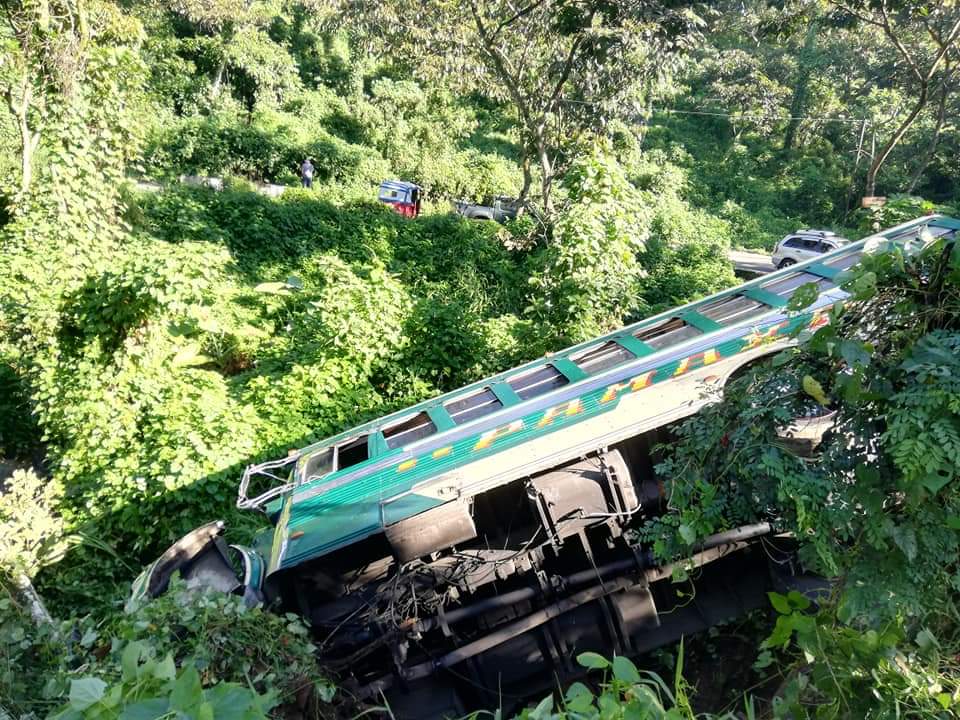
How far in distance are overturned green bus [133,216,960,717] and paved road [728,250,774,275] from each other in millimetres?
12271

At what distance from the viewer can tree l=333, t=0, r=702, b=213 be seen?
11.5m

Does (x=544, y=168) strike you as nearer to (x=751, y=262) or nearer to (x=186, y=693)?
(x=751, y=262)

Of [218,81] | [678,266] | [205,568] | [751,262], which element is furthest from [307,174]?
[205,568]

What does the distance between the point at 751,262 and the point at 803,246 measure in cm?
288

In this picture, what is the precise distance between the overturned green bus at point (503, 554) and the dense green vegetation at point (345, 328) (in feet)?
2.46

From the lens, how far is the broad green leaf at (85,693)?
1443mm

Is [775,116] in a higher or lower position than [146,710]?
lower

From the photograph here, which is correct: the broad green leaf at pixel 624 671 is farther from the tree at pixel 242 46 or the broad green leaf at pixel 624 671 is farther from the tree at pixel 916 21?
the tree at pixel 242 46

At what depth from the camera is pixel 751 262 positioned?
18.5 meters

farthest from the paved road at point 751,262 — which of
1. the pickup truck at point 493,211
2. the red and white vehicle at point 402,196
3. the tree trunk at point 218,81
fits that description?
the tree trunk at point 218,81

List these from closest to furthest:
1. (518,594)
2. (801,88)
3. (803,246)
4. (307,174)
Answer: (518,594)
(803,246)
(307,174)
(801,88)

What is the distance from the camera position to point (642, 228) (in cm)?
933

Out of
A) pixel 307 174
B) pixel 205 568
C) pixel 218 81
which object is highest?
pixel 218 81

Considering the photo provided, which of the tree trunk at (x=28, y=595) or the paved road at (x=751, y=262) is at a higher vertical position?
the tree trunk at (x=28, y=595)
